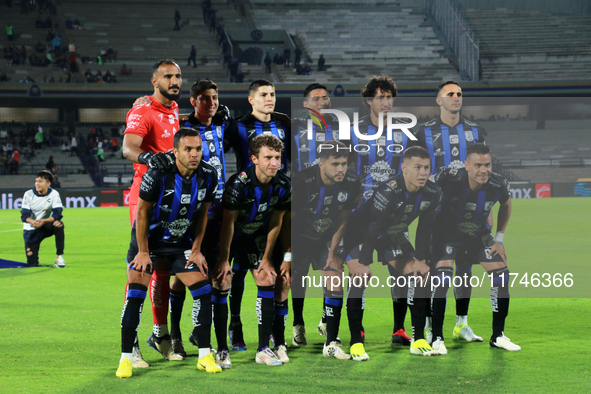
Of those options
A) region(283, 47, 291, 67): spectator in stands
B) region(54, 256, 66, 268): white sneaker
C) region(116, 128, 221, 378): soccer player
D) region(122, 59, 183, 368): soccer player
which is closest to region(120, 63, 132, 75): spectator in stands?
region(283, 47, 291, 67): spectator in stands

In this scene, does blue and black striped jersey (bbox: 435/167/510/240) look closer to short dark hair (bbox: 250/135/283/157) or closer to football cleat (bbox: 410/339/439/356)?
football cleat (bbox: 410/339/439/356)

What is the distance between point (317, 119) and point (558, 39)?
41818 mm

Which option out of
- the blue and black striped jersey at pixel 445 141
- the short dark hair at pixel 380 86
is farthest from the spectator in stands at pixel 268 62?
the blue and black striped jersey at pixel 445 141

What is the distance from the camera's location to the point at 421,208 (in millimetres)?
5289

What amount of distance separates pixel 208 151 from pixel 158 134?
0.45 meters

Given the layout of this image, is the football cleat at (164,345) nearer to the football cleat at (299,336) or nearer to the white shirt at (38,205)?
the football cleat at (299,336)

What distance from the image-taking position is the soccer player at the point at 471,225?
206 inches

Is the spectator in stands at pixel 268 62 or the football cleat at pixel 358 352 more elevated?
the spectator in stands at pixel 268 62

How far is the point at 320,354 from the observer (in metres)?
5.48

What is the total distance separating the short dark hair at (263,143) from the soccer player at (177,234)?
0.37m

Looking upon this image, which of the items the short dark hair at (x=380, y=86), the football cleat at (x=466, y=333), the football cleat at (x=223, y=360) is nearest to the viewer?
the football cleat at (x=223, y=360)

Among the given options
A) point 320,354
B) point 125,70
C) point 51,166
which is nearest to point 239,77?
point 125,70

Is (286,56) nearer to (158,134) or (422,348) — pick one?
(158,134)

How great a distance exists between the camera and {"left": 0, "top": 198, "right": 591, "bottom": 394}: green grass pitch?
4527 millimetres
